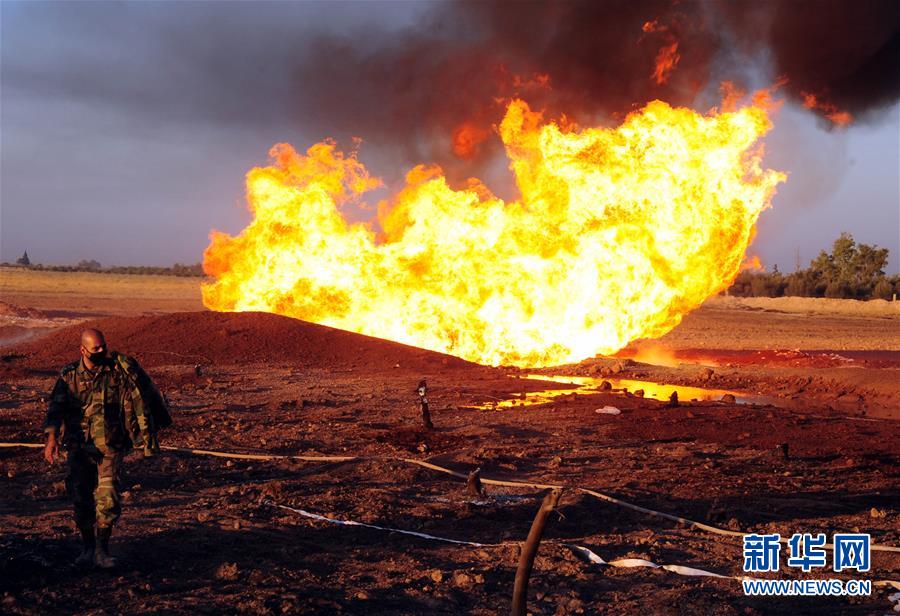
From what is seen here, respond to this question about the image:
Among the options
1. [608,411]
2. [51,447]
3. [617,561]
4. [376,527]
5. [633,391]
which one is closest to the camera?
[51,447]

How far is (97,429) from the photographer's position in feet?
20.1

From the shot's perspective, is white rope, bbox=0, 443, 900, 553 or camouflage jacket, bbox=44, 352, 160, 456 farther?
white rope, bbox=0, 443, 900, 553

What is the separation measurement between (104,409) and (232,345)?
1599 cm

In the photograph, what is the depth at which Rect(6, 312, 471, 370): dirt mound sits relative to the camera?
2088cm

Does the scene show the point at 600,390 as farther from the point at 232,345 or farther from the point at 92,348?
the point at 92,348

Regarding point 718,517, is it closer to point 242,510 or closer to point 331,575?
point 331,575

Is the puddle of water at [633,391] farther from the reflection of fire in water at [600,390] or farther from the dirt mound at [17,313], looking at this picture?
the dirt mound at [17,313]

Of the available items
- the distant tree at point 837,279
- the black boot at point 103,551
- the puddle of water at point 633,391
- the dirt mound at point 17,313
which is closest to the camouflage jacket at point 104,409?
the black boot at point 103,551

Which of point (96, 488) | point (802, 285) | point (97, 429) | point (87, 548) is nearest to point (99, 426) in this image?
point (97, 429)

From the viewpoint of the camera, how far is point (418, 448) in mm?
11289

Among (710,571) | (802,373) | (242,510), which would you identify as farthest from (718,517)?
(802,373)

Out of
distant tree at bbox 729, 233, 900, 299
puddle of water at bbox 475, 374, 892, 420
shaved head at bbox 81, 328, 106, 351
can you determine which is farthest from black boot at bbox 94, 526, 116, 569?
distant tree at bbox 729, 233, 900, 299

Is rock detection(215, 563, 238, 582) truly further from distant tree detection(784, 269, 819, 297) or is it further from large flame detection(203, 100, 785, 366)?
distant tree detection(784, 269, 819, 297)

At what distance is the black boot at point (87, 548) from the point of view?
6109 mm
